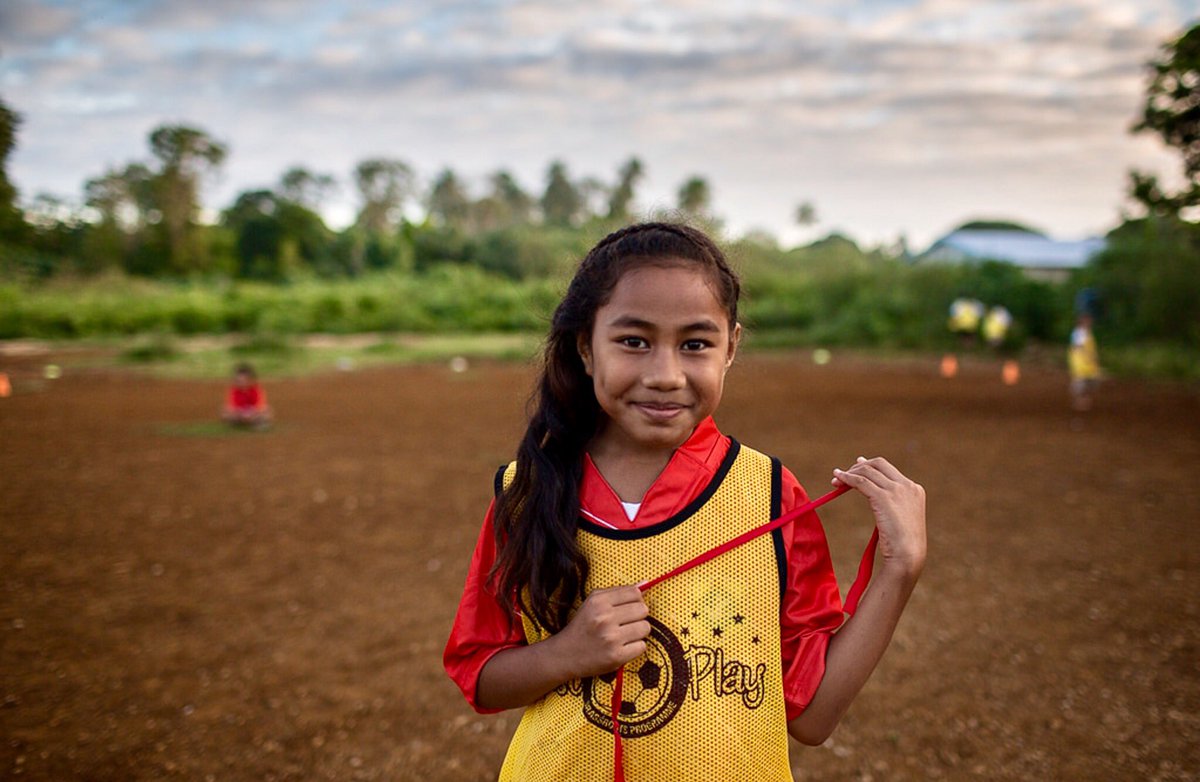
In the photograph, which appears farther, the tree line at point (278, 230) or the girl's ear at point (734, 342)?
the tree line at point (278, 230)

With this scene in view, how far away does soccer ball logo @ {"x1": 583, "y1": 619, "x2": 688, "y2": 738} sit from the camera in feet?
4.26

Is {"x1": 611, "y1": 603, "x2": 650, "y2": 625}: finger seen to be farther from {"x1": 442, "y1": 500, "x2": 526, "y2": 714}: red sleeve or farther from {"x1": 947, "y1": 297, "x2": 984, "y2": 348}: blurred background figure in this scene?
{"x1": 947, "y1": 297, "x2": 984, "y2": 348}: blurred background figure

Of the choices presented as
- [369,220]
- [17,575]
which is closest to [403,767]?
[17,575]

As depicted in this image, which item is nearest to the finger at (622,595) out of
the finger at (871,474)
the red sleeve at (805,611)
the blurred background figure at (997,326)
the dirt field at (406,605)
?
the red sleeve at (805,611)

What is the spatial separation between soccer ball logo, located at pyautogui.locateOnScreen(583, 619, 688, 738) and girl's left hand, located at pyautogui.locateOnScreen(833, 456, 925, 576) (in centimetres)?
37

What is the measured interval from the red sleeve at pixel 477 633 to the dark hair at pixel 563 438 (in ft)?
0.13

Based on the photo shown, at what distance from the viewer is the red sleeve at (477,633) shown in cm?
140

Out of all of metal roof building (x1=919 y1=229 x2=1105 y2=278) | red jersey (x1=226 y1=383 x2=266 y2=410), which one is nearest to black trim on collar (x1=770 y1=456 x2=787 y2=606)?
red jersey (x1=226 y1=383 x2=266 y2=410)

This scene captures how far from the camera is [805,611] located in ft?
4.47

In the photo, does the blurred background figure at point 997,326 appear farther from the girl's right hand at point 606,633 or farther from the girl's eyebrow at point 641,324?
the girl's right hand at point 606,633

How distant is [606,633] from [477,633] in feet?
0.90

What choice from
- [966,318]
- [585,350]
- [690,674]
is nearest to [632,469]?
[585,350]

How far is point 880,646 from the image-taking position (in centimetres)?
130

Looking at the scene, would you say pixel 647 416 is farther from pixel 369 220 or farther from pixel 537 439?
pixel 369 220
